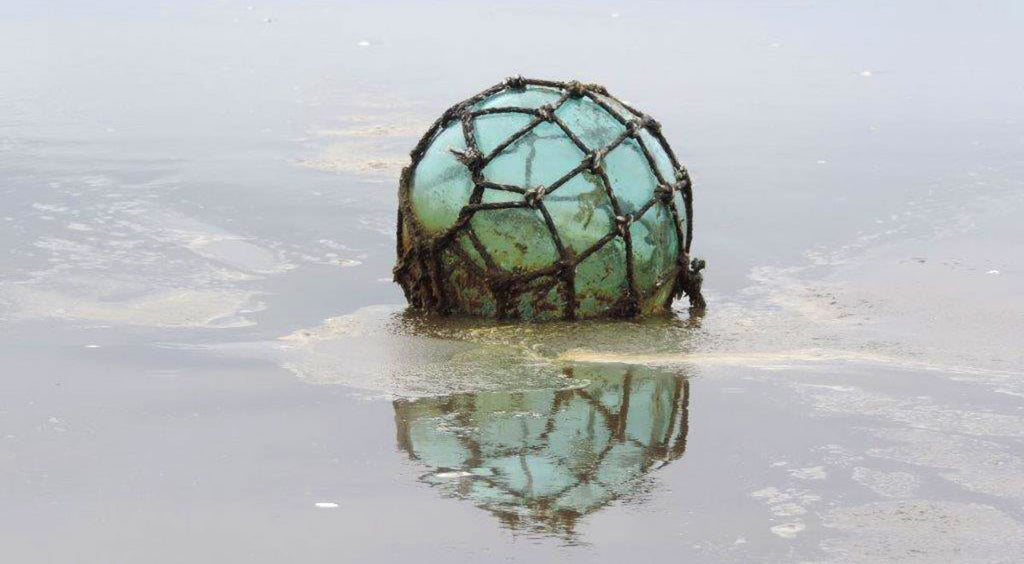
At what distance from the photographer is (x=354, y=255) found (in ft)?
30.0

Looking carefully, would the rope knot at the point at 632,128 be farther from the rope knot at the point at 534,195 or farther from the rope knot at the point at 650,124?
the rope knot at the point at 534,195

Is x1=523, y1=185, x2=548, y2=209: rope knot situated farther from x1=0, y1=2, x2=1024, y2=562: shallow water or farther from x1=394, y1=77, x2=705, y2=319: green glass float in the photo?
x1=0, y1=2, x2=1024, y2=562: shallow water

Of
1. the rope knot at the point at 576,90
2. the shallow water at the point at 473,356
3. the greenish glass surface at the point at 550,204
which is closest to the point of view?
the shallow water at the point at 473,356

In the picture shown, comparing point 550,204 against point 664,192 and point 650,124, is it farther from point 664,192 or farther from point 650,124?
point 650,124

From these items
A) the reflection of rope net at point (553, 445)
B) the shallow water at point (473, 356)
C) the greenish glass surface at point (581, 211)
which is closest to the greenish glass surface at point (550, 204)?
the greenish glass surface at point (581, 211)

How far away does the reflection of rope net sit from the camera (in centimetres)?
513

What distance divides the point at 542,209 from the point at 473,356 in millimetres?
780

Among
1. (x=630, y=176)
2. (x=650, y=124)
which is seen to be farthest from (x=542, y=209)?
(x=650, y=124)

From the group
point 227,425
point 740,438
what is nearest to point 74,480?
point 227,425

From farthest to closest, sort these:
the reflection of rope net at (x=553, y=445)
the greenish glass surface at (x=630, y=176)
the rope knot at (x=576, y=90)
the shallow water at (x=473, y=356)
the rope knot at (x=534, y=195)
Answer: the rope knot at (x=576, y=90)
the greenish glass surface at (x=630, y=176)
the rope knot at (x=534, y=195)
the reflection of rope net at (x=553, y=445)
the shallow water at (x=473, y=356)

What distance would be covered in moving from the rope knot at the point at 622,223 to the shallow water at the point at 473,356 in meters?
0.48

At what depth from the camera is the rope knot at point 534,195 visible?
7086 mm

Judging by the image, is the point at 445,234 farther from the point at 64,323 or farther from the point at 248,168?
the point at 248,168

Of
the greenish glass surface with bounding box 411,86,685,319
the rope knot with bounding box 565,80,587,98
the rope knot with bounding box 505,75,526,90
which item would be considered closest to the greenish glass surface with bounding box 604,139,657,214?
the greenish glass surface with bounding box 411,86,685,319
